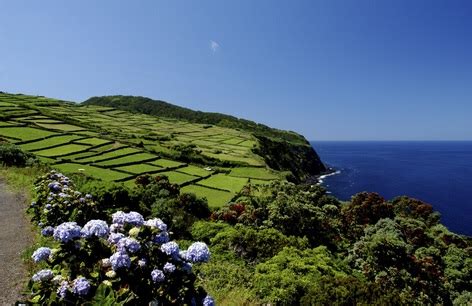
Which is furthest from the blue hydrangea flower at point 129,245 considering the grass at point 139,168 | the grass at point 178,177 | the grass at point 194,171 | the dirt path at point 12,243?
the grass at point 194,171

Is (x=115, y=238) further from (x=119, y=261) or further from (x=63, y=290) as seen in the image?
(x=63, y=290)

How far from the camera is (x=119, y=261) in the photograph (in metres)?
5.54

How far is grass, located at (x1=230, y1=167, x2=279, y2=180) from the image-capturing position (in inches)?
2175

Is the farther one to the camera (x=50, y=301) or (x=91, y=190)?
(x=91, y=190)

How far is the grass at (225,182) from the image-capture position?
141ft

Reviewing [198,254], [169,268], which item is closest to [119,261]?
[169,268]

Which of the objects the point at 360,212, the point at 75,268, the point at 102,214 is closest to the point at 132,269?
the point at 75,268

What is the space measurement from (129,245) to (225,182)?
40185 millimetres

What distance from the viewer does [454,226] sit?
6272 centimetres

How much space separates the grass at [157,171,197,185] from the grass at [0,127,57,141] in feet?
69.0

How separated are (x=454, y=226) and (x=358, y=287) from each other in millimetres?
63485

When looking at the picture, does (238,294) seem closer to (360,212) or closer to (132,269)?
(132,269)

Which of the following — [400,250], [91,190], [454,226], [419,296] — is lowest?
[454,226]

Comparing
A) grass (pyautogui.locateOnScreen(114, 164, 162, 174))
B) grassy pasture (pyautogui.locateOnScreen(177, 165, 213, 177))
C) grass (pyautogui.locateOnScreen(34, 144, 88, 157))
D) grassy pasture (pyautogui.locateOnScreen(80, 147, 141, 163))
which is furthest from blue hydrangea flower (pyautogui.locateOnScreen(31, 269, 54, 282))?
grass (pyautogui.locateOnScreen(34, 144, 88, 157))
